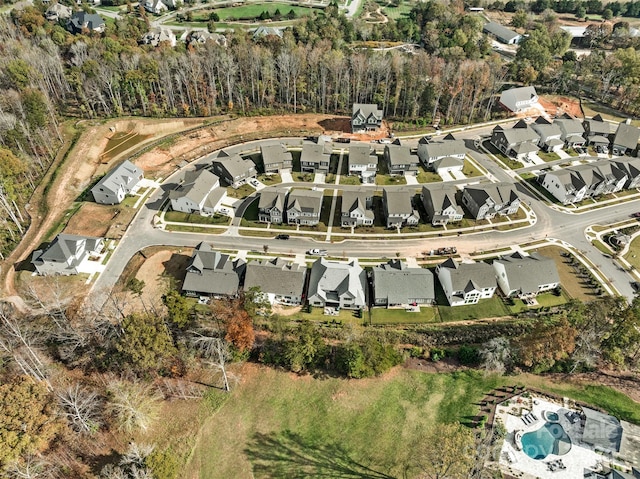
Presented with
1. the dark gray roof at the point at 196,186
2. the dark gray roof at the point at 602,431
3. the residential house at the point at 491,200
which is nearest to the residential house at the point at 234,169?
the dark gray roof at the point at 196,186

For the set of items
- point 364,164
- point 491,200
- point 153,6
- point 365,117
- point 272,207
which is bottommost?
point 272,207

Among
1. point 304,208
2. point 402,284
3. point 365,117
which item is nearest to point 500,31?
point 365,117

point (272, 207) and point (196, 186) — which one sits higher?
point (196, 186)

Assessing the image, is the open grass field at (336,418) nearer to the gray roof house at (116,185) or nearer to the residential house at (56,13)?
the gray roof house at (116,185)

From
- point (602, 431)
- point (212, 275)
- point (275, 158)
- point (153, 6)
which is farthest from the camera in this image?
point (153, 6)

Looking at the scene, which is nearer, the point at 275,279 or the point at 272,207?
the point at 275,279

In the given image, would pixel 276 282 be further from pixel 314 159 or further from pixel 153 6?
pixel 153 6

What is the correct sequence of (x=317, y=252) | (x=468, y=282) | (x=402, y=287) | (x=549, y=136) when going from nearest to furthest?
(x=468, y=282) < (x=402, y=287) < (x=317, y=252) < (x=549, y=136)
